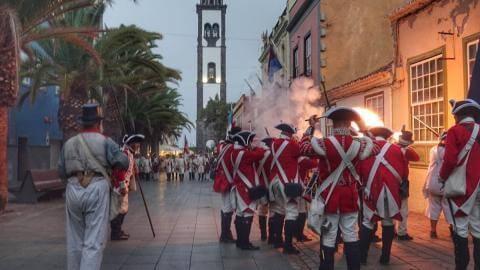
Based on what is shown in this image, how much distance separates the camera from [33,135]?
29109 millimetres

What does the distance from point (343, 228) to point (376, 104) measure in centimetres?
1077

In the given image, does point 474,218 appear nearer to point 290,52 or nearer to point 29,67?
point 29,67

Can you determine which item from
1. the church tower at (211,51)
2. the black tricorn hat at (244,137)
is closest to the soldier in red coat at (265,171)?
the black tricorn hat at (244,137)

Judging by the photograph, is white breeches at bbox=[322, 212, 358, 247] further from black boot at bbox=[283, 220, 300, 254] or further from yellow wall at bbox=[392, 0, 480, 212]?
yellow wall at bbox=[392, 0, 480, 212]

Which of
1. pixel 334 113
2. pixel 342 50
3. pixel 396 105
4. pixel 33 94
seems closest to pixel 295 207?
pixel 334 113

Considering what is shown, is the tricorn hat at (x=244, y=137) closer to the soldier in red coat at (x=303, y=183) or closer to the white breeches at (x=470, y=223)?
the soldier in red coat at (x=303, y=183)

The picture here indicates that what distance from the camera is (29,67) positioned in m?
21.6

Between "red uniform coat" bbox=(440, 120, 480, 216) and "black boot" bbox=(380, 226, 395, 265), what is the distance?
4.17 ft

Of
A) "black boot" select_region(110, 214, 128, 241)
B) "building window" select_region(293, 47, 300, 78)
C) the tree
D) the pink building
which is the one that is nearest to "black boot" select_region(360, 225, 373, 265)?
"black boot" select_region(110, 214, 128, 241)

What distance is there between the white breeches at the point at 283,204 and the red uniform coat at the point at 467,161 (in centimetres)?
256

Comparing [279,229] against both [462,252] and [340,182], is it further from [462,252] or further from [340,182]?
→ [462,252]

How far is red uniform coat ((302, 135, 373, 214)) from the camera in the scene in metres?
5.98

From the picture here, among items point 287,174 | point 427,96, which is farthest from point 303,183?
point 427,96

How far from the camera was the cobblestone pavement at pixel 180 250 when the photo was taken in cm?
772
